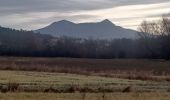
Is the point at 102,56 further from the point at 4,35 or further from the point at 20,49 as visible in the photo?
the point at 4,35

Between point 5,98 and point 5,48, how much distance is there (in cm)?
11894

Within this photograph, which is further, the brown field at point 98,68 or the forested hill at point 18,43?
the forested hill at point 18,43

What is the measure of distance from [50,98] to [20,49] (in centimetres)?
11747

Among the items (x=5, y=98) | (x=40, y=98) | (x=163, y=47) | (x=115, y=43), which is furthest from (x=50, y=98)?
(x=115, y=43)

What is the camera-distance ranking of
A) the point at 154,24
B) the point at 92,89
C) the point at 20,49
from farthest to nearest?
the point at 154,24
the point at 20,49
the point at 92,89

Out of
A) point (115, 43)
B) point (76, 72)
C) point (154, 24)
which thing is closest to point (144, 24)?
point (154, 24)

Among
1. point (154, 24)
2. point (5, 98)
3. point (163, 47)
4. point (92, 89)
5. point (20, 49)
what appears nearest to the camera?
point (5, 98)

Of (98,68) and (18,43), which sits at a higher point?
(18,43)

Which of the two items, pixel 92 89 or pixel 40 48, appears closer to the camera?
pixel 92 89

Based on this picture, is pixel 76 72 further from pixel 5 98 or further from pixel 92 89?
pixel 5 98

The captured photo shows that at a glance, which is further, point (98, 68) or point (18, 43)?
point (18, 43)

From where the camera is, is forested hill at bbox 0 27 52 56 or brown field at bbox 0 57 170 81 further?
forested hill at bbox 0 27 52 56

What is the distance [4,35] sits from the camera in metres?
173

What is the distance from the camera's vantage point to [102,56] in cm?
13438
